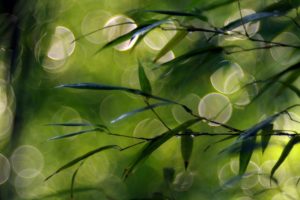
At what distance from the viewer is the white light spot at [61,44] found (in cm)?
358

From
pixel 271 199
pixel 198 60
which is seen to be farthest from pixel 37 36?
pixel 198 60

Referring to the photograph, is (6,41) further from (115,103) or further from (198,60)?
(198,60)

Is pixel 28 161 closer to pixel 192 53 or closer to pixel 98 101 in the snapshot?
pixel 98 101

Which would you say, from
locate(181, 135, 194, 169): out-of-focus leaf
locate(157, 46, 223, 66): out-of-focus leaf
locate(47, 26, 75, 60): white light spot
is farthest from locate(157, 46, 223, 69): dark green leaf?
locate(47, 26, 75, 60): white light spot

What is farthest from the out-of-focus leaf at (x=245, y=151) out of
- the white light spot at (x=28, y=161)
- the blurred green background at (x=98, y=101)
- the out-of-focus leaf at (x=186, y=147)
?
Result: the white light spot at (x=28, y=161)

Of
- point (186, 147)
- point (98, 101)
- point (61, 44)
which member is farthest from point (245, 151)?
point (61, 44)

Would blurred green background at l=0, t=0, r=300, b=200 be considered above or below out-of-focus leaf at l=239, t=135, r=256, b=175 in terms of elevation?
below

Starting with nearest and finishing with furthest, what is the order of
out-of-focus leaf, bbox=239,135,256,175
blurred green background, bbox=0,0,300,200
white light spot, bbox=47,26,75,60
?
1. out-of-focus leaf, bbox=239,135,256,175
2. blurred green background, bbox=0,0,300,200
3. white light spot, bbox=47,26,75,60

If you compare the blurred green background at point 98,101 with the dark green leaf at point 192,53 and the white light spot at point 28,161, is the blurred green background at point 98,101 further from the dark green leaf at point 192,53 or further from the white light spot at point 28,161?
the dark green leaf at point 192,53

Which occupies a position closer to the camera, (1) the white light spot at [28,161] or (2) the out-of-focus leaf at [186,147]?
(2) the out-of-focus leaf at [186,147]

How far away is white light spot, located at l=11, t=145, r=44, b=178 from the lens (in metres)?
3.58

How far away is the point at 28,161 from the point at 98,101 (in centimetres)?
69

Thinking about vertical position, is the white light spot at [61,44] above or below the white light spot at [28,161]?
above

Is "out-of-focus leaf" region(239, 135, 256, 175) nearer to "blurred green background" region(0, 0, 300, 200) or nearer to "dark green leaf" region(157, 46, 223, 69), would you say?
"dark green leaf" region(157, 46, 223, 69)
